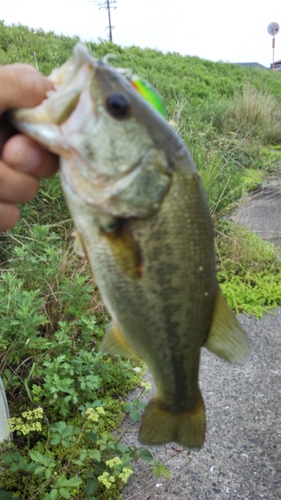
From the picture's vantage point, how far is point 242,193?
5.72 m

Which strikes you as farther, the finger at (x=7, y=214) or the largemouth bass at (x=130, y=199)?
the finger at (x=7, y=214)

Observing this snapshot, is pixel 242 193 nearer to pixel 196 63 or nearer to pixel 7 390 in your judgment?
pixel 7 390

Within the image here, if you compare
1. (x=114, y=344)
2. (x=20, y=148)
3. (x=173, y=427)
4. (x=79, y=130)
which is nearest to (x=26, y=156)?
(x=20, y=148)

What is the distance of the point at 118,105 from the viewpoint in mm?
1064

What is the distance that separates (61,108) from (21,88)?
13 cm

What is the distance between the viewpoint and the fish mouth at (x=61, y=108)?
102cm

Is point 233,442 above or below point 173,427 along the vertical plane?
below

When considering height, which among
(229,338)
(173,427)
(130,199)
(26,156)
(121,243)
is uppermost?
(26,156)

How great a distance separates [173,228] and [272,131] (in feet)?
34.7

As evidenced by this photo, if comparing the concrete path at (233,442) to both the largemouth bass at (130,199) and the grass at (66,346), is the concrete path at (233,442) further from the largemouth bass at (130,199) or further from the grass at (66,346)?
the largemouth bass at (130,199)

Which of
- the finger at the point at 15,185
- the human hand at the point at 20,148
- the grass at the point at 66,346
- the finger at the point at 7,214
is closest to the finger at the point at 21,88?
the human hand at the point at 20,148

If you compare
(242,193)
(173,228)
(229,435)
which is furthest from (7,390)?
→ (242,193)

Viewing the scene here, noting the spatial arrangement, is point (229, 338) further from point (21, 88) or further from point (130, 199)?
point (21, 88)

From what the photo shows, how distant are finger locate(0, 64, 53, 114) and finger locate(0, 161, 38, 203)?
→ 0.49 feet
